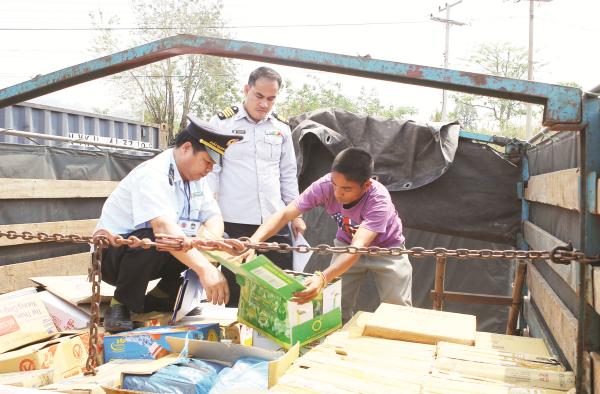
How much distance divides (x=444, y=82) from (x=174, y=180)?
1864mm

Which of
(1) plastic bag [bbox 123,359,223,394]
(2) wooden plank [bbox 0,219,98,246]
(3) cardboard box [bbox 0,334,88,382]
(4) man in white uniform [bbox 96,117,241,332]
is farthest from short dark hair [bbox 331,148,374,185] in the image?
(2) wooden plank [bbox 0,219,98,246]

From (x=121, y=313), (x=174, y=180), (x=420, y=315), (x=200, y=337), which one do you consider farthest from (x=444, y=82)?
(x=121, y=313)

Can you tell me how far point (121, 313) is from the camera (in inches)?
121

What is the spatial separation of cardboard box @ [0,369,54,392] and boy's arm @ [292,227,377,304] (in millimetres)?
984

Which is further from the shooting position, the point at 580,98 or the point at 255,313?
the point at 255,313

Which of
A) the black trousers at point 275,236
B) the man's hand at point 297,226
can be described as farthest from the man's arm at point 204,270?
the man's hand at point 297,226

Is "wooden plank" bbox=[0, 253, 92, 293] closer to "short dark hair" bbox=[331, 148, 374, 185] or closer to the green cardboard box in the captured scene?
the green cardboard box

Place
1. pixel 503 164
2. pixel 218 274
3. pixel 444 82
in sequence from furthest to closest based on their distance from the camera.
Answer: pixel 503 164 → pixel 218 274 → pixel 444 82

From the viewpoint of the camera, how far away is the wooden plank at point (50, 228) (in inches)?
173

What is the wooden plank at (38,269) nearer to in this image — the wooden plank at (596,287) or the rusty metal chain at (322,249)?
the rusty metal chain at (322,249)

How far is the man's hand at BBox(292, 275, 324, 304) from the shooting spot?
2256 millimetres

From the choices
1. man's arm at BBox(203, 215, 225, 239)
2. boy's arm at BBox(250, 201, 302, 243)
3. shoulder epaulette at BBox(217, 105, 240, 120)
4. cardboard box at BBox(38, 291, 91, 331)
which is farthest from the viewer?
shoulder epaulette at BBox(217, 105, 240, 120)

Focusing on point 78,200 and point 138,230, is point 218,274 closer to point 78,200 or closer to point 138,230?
point 138,230

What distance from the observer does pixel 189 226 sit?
3377mm
